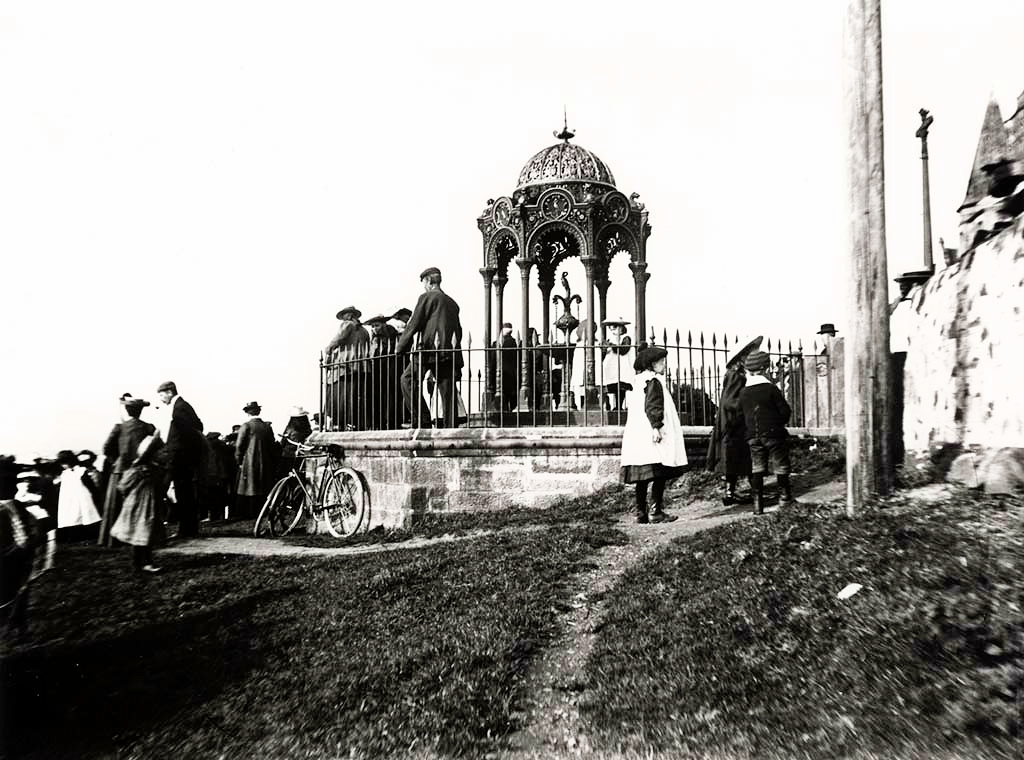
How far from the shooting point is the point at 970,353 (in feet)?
18.9

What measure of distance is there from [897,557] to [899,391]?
277cm

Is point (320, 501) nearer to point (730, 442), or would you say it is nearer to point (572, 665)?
point (730, 442)

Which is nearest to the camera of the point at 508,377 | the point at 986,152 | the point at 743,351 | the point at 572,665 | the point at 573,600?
the point at 572,665

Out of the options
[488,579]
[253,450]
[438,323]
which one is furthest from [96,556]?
[488,579]

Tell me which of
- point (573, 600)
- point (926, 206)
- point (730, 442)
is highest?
point (926, 206)

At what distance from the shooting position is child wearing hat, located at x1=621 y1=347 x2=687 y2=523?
8023mm

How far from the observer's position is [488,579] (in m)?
6.07

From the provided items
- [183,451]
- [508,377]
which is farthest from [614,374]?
[183,451]

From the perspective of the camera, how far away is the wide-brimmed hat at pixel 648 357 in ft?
27.2

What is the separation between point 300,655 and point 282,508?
5905 millimetres

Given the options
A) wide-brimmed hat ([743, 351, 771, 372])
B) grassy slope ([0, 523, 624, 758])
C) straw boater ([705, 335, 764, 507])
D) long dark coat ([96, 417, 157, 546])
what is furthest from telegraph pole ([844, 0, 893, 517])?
long dark coat ([96, 417, 157, 546])

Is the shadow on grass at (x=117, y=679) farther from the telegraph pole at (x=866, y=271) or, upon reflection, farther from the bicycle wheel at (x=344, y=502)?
the telegraph pole at (x=866, y=271)

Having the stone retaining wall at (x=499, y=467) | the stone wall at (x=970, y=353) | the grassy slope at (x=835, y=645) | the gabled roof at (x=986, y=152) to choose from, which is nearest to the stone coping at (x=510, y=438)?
the stone retaining wall at (x=499, y=467)

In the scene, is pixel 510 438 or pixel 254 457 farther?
pixel 254 457
